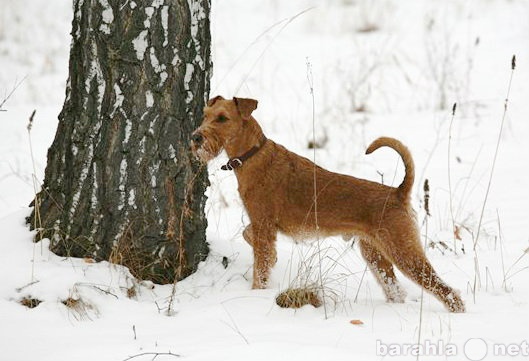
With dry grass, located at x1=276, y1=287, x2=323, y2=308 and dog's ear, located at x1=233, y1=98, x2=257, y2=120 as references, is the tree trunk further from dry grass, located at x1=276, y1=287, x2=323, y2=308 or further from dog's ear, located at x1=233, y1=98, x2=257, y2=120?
dry grass, located at x1=276, y1=287, x2=323, y2=308

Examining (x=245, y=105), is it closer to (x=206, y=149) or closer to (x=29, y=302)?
(x=206, y=149)

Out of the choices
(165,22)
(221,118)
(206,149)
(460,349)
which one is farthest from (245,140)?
(460,349)

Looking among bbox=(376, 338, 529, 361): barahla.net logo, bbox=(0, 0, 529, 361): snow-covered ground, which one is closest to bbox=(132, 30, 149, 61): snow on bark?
bbox=(0, 0, 529, 361): snow-covered ground

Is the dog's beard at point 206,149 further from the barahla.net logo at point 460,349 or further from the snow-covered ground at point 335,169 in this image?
the barahla.net logo at point 460,349

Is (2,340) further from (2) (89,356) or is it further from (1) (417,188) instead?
(1) (417,188)

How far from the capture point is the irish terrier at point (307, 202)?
3.29 meters

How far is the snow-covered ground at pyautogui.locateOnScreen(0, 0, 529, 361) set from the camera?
275 centimetres

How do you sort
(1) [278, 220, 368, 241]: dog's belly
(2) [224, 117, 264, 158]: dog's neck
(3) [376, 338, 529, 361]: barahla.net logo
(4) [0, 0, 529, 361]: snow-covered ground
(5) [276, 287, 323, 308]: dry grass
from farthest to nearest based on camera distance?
(2) [224, 117, 264, 158]: dog's neck → (1) [278, 220, 368, 241]: dog's belly → (5) [276, 287, 323, 308]: dry grass → (4) [0, 0, 529, 361]: snow-covered ground → (3) [376, 338, 529, 361]: barahla.net logo

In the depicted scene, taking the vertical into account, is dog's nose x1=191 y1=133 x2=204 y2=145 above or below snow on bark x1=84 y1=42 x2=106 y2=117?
below

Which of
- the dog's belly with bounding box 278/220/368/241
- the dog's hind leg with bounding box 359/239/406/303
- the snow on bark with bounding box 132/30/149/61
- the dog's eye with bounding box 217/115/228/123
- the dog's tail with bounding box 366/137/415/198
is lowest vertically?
the dog's hind leg with bounding box 359/239/406/303

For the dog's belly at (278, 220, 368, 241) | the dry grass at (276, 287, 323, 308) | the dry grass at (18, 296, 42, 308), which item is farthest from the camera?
the dog's belly at (278, 220, 368, 241)

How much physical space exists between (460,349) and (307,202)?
134 centimetres

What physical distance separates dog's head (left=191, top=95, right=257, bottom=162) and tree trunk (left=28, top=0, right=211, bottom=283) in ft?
0.31

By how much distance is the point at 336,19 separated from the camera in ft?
35.8
